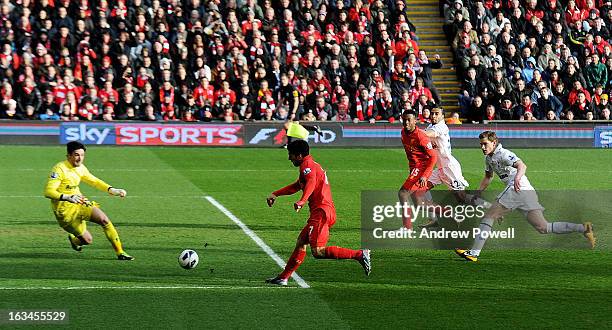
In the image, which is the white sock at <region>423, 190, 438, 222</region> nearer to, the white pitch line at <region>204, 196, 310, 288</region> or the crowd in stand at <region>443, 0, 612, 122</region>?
the white pitch line at <region>204, 196, 310, 288</region>

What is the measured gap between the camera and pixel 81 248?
15.0 m

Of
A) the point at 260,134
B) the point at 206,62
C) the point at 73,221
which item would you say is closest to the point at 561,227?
the point at 73,221

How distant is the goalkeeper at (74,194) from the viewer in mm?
13922

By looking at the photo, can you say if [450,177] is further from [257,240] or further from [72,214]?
[72,214]

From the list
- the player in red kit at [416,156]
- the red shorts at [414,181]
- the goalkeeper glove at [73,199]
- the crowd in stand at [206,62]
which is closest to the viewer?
the goalkeeper glove at [73,199]

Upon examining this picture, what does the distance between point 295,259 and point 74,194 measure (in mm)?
3349

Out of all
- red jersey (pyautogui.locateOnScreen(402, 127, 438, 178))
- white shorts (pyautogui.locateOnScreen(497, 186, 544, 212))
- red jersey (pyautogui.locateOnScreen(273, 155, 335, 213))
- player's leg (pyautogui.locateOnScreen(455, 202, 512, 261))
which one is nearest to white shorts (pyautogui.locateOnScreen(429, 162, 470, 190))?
red jersey (pyautogui.locateOnScreen(402, 127, 438, 178))

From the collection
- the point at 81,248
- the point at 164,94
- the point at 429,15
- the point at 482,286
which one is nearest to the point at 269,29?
the point at 164,94

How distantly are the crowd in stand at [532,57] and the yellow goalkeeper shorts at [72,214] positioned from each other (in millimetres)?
21514

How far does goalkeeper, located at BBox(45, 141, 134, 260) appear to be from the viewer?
13922 mm

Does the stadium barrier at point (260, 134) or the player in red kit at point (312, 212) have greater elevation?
the player in red kit at point (312, 212)

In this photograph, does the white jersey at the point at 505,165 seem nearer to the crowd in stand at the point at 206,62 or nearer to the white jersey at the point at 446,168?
the white jersey at the point at 446,168

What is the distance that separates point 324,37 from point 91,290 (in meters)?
23.9

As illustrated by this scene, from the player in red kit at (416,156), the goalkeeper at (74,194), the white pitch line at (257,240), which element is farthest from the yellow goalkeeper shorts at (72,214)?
the player in red kit at (416,156)
